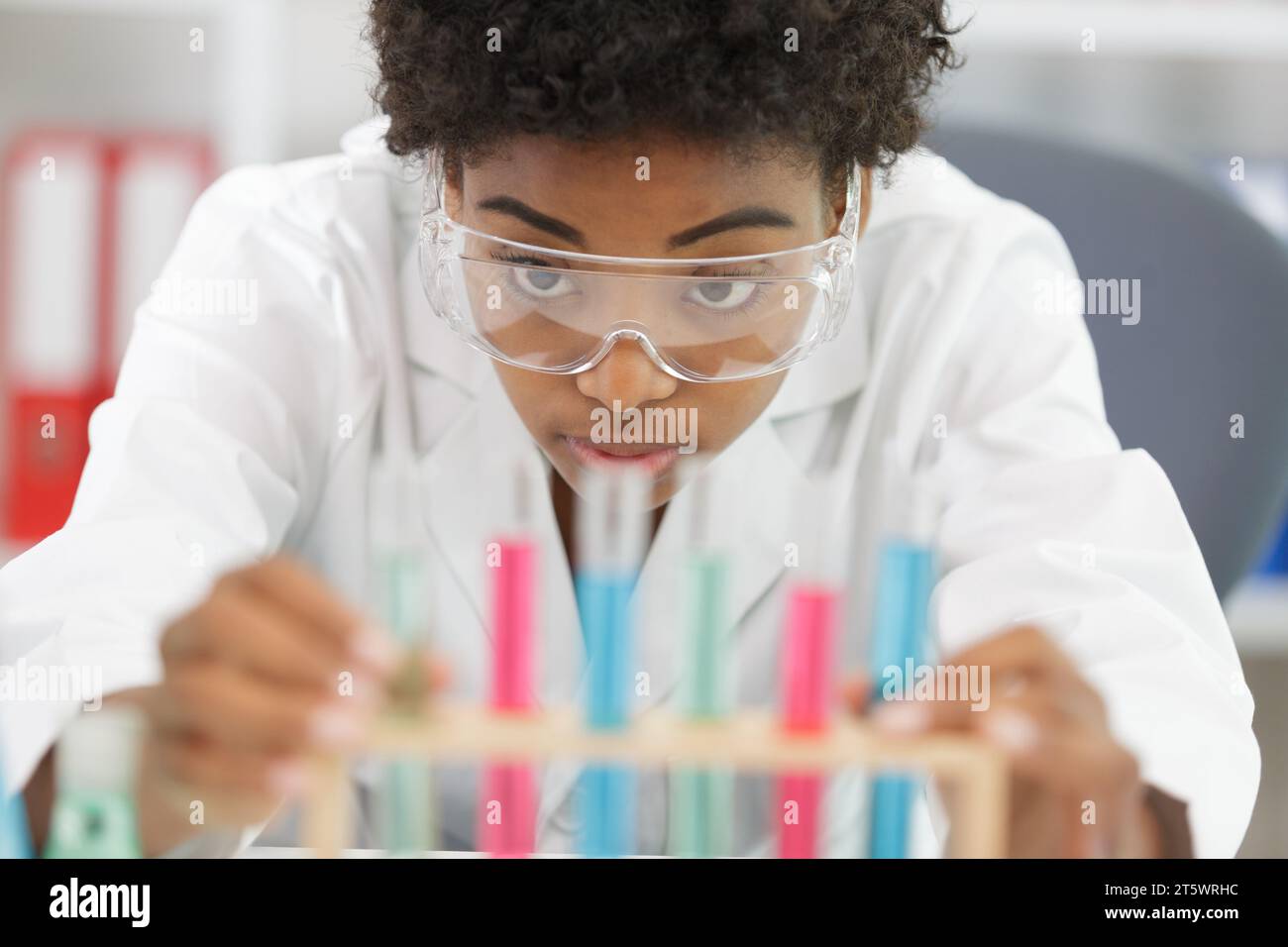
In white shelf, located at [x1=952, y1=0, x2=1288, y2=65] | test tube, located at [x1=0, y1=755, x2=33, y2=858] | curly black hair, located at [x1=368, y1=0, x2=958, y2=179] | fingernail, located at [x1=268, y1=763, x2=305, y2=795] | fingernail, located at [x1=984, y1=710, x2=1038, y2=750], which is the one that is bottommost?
test tube, located at [x1=0, y1=755, x2=33, y2=858]

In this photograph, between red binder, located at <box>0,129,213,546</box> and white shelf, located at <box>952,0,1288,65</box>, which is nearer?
red binder, located at <box>0,129,213,546</box>

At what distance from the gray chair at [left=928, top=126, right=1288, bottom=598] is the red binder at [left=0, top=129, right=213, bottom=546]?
2.06ft

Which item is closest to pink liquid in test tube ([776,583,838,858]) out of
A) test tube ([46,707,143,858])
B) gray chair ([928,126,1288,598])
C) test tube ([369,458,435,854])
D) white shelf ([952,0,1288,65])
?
test tube ([369,458,435,854])

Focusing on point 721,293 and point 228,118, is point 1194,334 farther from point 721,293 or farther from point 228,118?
point 228,118

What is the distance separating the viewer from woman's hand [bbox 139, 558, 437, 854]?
0.46 m

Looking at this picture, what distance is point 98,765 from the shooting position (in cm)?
49

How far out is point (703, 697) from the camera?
1.55ft

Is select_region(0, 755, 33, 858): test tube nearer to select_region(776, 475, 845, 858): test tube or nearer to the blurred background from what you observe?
select_region(776, 475, 845, 858): test tube

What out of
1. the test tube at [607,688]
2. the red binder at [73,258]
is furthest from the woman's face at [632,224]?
the red binder at [73,258]

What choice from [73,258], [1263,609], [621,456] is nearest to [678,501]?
[621,456]

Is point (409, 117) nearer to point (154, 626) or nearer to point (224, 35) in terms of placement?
point (154, 626)
